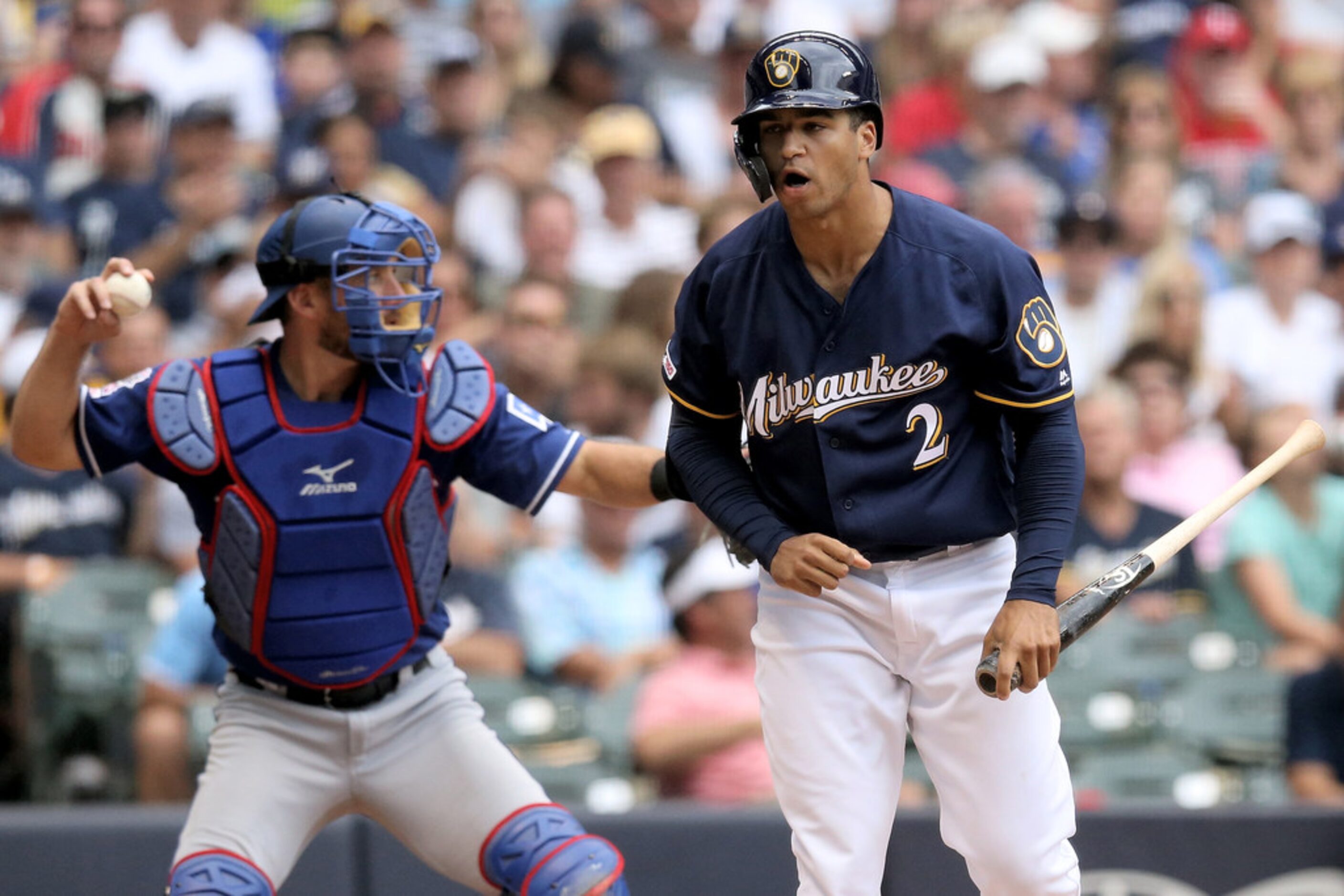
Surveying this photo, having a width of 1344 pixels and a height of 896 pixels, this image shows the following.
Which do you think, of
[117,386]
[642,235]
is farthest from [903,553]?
[642,235]

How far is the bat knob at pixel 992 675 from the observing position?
11.1ft

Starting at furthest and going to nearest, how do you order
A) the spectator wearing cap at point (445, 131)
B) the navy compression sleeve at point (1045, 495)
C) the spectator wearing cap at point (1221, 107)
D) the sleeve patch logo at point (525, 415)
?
the spectator wearing cap at point (1221, 107)
the spectator wearing cap at point (445, 131)
the sleeve patch logo at point (525, 415)
the navy compression sleeve at point (1045, 495)

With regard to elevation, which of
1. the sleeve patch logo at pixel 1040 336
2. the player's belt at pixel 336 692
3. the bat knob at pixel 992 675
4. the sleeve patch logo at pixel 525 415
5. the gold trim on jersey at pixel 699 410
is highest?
the sleeve patch logo at pixel 1040 336

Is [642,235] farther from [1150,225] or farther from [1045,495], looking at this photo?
[1045,495]

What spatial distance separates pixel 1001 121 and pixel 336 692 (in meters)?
5.73

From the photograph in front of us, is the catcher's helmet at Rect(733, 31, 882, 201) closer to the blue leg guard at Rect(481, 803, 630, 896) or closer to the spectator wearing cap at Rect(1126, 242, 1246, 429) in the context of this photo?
the blue leg guard at Rect(481, 803, 630, 896)

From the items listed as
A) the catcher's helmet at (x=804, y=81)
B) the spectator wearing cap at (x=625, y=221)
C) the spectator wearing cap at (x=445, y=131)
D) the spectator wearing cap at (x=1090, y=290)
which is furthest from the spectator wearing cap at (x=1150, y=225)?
the catcher's helmet at (x=804, y=81)

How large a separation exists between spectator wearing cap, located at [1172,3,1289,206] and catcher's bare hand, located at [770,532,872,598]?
6200 mm

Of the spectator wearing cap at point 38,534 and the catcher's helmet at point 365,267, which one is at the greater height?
the catcher's helmet at point 365,267

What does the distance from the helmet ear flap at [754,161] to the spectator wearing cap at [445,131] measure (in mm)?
5065

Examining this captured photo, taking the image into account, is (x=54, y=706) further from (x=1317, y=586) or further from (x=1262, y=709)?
(x=1317, y=586)

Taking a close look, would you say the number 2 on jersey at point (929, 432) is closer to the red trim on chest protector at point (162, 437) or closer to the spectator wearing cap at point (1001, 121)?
the red trim on chest protector at point (162, 437)

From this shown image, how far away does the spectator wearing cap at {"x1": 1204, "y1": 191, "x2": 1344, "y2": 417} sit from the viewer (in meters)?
7.71

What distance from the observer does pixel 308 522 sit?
156 inches
